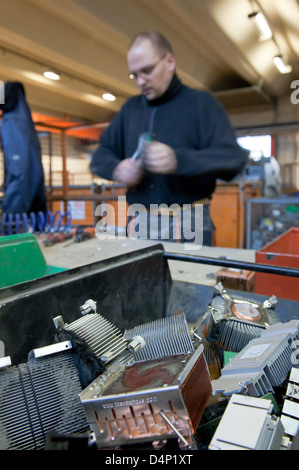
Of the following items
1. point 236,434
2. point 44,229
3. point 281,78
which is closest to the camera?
point 236,434

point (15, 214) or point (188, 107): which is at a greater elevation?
point (188, 107)

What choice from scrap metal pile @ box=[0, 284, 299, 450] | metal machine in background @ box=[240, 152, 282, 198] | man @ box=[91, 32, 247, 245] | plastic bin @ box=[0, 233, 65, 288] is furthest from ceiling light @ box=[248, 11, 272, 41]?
scrap metal pile @ box=[0, 284, 299, 450]

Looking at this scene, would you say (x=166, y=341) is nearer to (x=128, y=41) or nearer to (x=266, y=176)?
(x=128, y=41)

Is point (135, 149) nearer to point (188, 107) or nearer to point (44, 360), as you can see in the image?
point (188, 107)

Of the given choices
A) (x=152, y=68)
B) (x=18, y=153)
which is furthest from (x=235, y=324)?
(x=18, y=153)

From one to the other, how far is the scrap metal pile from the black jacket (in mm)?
704

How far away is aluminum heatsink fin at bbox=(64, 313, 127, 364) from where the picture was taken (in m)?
0.49

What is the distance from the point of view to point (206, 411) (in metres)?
0.46

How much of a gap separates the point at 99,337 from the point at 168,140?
0.91m

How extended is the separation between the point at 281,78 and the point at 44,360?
6356mm

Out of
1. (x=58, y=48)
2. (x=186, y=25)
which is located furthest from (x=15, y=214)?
(x=186, y=25)

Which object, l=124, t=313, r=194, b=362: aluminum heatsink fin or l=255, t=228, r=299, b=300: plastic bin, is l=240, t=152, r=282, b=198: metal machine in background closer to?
l=255, t=228, r=299, b=300: plastic bin

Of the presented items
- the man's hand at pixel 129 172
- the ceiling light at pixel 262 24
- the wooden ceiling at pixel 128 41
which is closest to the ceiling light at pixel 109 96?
the wooden ceiling at pixel 128 41

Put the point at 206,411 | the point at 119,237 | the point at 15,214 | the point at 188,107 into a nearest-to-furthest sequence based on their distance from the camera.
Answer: the point at 206,411 → the point at 188,107 → the point at 119,237 → the point at 15,214
